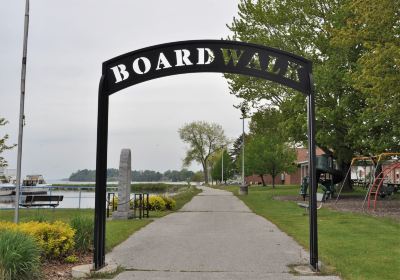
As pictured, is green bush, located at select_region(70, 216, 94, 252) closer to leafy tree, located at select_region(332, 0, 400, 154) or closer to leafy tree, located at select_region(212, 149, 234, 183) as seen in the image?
leafy tree, located at select_region(332, 0, 400, 154)

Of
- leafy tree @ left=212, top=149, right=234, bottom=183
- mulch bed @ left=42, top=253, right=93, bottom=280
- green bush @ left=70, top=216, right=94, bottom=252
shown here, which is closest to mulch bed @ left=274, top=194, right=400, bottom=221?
green bush @ left=70, top=216, right=94, bottom=252

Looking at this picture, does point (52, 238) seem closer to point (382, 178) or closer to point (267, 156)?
point (382, 178)

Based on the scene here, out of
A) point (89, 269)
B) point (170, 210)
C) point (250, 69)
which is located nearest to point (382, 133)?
point (170, 210)

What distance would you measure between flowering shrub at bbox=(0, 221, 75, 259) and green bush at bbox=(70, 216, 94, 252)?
481 millimetres

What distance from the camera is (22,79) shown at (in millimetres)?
11055

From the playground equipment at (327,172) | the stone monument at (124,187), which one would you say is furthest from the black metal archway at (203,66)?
the playground equipment at (327,172)

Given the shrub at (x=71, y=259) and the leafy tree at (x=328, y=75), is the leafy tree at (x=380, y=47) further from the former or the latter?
the shrub at (x=71, y=259)

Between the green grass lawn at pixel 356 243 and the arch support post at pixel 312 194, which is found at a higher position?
the arch support post at pixel 312 194

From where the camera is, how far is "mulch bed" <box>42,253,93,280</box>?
7.15 m

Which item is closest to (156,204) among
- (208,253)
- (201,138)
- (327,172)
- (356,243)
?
(356,243)

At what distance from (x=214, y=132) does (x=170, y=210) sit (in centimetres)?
7169

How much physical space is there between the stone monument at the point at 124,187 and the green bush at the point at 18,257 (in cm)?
957

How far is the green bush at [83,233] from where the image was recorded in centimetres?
898

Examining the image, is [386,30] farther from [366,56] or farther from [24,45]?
[24,45]
